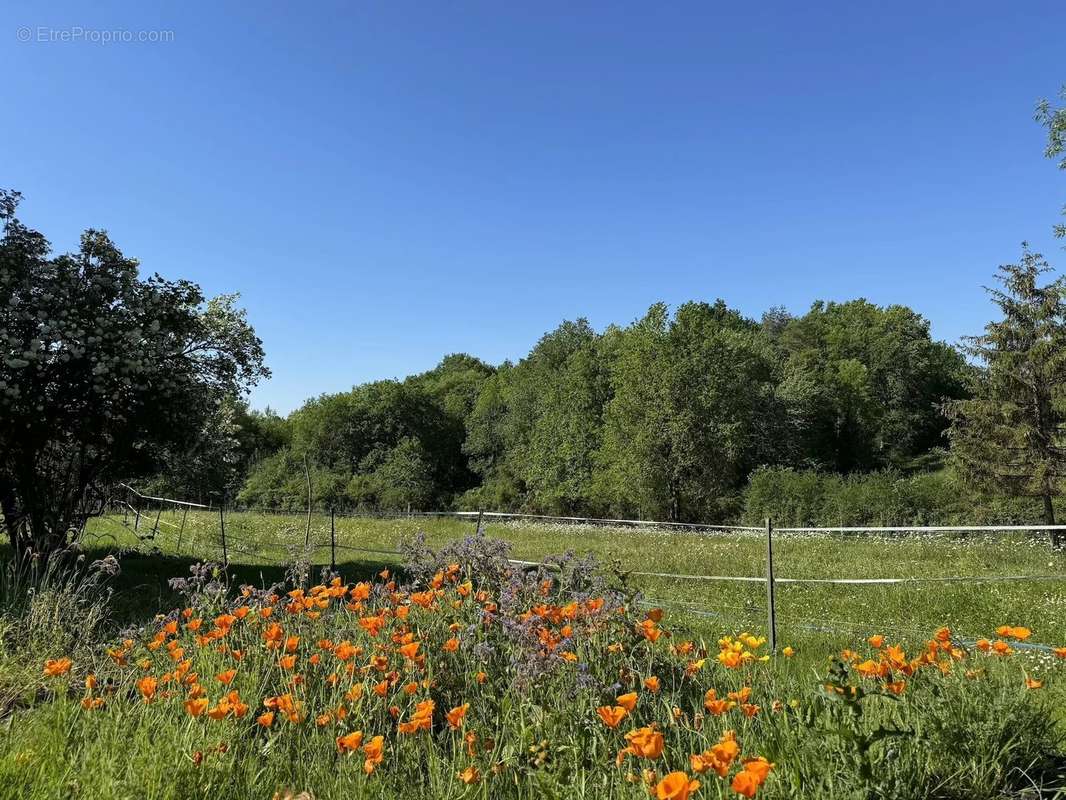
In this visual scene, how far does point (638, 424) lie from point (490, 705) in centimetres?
2742

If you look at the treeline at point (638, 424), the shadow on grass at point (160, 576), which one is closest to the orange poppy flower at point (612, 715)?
the shadow on grass at point (160, 576)

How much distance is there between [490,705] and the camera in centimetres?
281

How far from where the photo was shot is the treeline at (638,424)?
29.0 meters

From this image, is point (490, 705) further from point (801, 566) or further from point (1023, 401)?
point (1023, 401)

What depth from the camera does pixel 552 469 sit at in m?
37.4

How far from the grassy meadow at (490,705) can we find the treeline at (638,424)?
632 inches

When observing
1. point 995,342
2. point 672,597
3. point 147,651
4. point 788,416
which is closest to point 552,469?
point 788,416

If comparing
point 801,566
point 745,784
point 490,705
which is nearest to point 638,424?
point 801,566

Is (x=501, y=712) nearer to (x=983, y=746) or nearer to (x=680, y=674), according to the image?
(x=680, y=674)

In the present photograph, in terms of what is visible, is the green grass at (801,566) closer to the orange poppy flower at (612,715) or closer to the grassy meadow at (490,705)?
the grassy meadow at (490,705)

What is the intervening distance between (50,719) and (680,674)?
8.90 feet

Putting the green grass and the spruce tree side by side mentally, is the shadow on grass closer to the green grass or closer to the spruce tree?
the green grass

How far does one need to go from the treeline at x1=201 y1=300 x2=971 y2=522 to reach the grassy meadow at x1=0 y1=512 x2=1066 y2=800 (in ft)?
52.7

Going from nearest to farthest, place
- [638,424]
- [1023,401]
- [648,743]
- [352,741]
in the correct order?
1. [648,743]
2. [352,741]
3. [1023,401]
4. [638,424]
